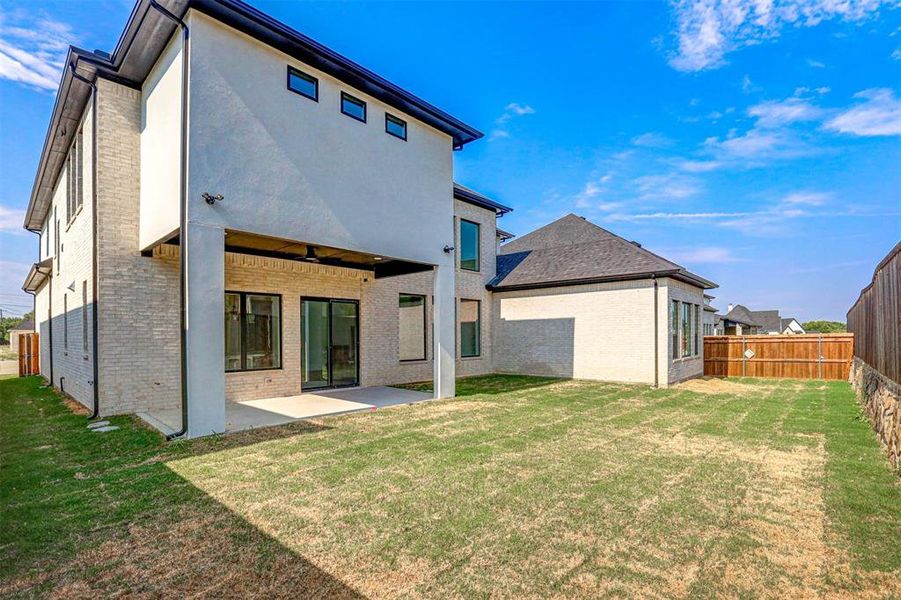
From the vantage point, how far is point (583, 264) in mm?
14281

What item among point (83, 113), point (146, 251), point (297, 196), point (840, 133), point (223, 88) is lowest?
point (146, 251)

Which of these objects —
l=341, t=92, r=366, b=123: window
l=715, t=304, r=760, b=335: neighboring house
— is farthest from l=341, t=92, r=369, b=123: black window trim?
l=715, t=304, r=760, b=335: neighboring house

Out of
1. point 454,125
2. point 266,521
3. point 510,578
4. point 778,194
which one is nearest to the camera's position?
point 510,578

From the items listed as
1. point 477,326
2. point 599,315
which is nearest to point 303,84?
point 477,326

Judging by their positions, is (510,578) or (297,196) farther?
(297,196)

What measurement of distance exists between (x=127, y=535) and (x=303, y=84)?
7076 mm

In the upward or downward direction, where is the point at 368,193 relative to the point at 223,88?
downward

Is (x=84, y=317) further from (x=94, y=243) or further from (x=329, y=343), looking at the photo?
(x=329, y=343)

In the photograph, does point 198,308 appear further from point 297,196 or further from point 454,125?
point 454,125

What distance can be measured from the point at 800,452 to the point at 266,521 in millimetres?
6528

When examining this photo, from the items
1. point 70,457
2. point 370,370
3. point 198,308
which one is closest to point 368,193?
point 198,308

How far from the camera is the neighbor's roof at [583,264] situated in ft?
41.8

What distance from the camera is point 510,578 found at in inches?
108

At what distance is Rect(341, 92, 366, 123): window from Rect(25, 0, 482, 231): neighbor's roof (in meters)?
0.24
